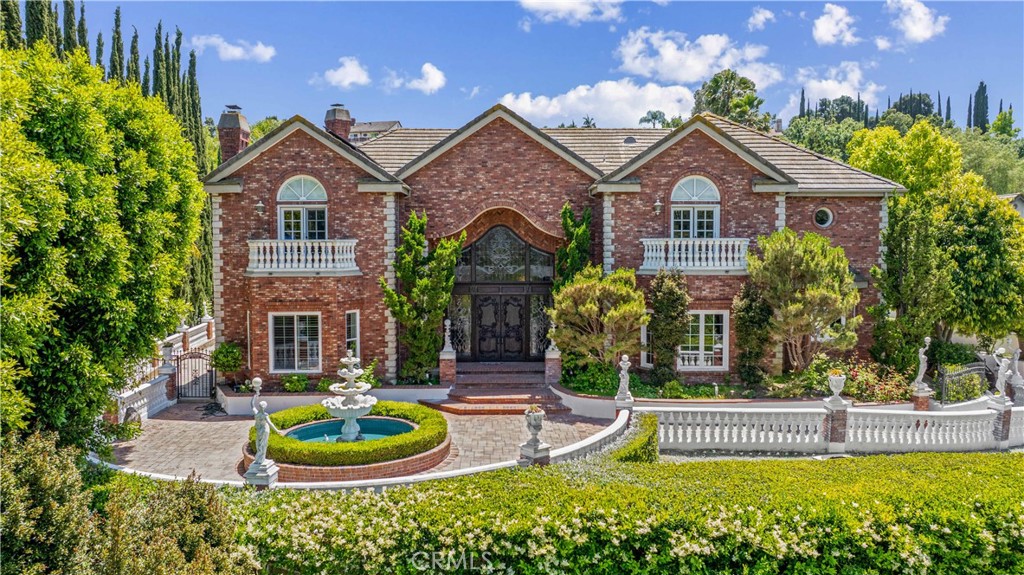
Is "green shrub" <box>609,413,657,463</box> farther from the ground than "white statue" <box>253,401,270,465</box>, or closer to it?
closer to it

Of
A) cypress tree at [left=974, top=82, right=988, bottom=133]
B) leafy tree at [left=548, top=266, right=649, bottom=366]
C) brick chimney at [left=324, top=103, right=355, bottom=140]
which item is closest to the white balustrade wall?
leafy tree at [left=548, top=266, right=649, bottom=366]

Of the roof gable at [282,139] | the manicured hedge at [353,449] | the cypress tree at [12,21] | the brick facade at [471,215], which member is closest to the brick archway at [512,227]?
the brick facade at [471,215]

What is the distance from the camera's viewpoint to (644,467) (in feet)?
33.6

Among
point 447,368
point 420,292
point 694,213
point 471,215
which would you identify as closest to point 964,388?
point 694,213

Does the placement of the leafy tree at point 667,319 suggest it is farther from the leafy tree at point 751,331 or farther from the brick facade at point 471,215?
the leafy tree at point 751,331

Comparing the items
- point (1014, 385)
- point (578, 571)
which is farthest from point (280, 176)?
point (1014, 385)

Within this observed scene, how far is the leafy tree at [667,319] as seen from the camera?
58.9ft

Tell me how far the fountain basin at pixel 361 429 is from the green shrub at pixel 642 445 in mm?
5314

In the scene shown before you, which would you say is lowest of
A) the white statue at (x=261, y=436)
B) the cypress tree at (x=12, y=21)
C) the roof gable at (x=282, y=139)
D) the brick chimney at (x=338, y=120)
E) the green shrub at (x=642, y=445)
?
the green shrub at (x=642, y=445)

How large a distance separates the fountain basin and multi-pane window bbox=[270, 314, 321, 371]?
179 inches

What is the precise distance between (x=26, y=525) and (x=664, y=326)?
51.0ft

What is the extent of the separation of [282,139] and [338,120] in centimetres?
488

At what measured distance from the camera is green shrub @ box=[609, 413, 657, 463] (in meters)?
11.7

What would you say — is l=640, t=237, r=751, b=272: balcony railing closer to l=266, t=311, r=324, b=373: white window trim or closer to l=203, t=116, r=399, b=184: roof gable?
l=203, t=116, r=399, b=184: roof gable
